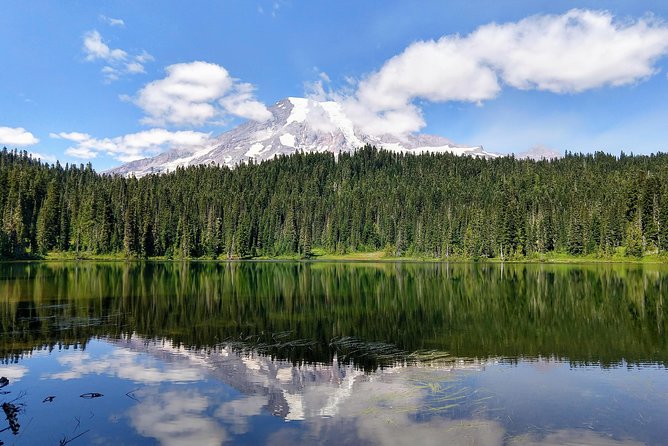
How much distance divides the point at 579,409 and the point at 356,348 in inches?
561

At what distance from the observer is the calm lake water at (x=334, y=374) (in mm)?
18078

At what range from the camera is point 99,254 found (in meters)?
183

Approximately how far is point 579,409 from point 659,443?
360 cm

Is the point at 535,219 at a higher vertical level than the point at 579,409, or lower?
higher

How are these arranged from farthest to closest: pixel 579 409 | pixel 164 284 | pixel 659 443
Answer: pixel 164 284
pixel 579 409
pixel 659 443

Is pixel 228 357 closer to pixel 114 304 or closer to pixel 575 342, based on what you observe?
pixel 575 342

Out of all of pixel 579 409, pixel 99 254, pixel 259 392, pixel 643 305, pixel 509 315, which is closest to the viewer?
pixel 579 409

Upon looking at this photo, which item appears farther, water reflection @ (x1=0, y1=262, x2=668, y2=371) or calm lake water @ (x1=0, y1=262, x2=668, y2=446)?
water reflection @ (x1=0, y1=262, x2=668, y2=371)

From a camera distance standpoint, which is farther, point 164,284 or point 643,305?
point 164,284

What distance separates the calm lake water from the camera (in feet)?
59.3

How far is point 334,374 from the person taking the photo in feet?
83.3

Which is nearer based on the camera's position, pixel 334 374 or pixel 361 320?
pixel 334 374

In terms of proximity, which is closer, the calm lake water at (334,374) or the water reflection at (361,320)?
the calm lake water at (334,374)

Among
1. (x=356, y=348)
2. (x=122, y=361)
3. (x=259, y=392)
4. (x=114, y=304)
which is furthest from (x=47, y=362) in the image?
(x=114, y=304)
